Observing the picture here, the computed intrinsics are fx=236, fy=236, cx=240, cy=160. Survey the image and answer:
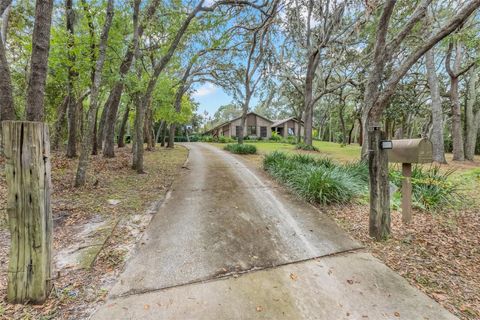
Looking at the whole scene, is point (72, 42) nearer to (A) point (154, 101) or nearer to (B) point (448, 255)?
(A) point (154, 101)

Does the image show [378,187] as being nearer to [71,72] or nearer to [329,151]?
[71,72]

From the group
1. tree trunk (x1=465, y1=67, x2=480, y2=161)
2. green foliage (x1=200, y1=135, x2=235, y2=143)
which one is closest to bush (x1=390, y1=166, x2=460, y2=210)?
tree trunk (x1=465, y1=67, x2=480, y2=161)

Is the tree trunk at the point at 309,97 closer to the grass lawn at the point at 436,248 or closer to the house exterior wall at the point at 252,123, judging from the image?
the grass lawn at the point at 436,248

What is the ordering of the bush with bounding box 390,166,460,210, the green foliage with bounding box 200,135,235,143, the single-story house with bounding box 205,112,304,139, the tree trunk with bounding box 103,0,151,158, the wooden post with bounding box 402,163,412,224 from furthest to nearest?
the single-story house with bounding box 205,112,304,139 < the green foliage with bounding box 200,135,235,143 < the tree trunk with bounding box 103,0,151,158 < the bush with bounding box 390,166,460,210 < the wooden post with bounding box 402,163,412,224

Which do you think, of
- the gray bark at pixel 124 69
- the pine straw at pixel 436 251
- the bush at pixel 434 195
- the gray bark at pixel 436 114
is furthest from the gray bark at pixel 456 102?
the gray bark at pixel 124 69

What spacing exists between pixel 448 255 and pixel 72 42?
9266 mm

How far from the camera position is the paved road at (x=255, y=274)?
6.86ft

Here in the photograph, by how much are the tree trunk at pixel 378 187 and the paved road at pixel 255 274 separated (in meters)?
0.46

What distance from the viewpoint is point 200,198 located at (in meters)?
5.22

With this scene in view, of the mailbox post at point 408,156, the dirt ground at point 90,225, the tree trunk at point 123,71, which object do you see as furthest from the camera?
the tree trunk at point 123,71

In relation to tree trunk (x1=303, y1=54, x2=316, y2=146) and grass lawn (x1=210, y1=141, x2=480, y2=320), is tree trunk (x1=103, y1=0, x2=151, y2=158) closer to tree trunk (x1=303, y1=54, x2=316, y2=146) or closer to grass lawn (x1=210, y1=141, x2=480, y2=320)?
grass lawn (x1=210, y1=141, x2=480, y2=320)

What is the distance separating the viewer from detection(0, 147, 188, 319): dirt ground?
6.81 feet

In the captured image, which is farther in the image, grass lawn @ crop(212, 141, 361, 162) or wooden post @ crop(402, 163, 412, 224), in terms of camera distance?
grass lawn @ crop(212, 141, 361, 162)

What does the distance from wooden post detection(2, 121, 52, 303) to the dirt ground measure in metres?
0.19
